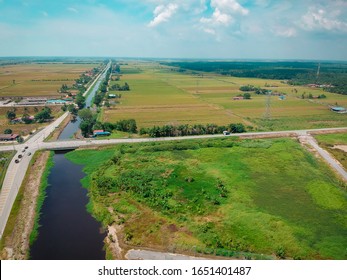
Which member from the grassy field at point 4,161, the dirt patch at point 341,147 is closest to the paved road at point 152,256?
the grassy field at point 4,161

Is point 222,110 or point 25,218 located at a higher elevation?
point 222,110

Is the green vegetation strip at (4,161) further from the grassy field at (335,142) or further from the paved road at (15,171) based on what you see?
the grassy field at (335,142)

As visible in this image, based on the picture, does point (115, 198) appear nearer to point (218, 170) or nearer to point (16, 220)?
point (16, 220)

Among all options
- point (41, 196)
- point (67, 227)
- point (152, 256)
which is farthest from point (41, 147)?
point (152, 256)

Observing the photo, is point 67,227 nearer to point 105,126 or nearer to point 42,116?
point 105,126

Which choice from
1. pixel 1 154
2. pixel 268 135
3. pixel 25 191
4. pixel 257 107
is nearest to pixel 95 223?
pixel 25 191
